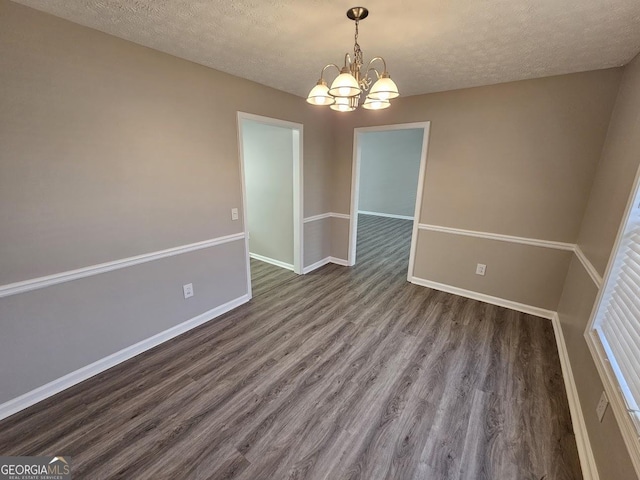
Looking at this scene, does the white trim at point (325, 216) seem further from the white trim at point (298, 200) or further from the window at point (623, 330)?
the window at point (623, 330)

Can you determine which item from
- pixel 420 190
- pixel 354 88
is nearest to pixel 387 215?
pixel 420 190

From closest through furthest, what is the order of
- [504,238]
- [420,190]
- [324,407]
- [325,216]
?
[324,407] → [504,238] → [420,190] → [325,216]

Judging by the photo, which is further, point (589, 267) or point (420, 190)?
point (420, 190)

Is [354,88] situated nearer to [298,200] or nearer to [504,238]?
[298,200]

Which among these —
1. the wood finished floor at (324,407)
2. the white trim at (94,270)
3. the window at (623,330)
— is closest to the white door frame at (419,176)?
the wood finished floor at (324,407)

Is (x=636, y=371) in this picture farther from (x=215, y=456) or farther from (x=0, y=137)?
(x=0, y=137)

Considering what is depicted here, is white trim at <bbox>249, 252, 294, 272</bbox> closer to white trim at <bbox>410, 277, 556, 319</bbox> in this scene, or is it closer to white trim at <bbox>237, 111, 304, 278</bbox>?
white trim at <bbox>237, 111, 304, 278</bbox>

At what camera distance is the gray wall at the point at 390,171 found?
24.7 ft

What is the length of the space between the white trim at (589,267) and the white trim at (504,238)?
128 millimetres

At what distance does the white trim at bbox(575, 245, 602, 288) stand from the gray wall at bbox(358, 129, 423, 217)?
548 cm

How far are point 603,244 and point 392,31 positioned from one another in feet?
6.82

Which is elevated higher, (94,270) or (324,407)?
(94,270)

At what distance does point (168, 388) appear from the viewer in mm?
1913

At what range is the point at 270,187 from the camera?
3963 millimetres
